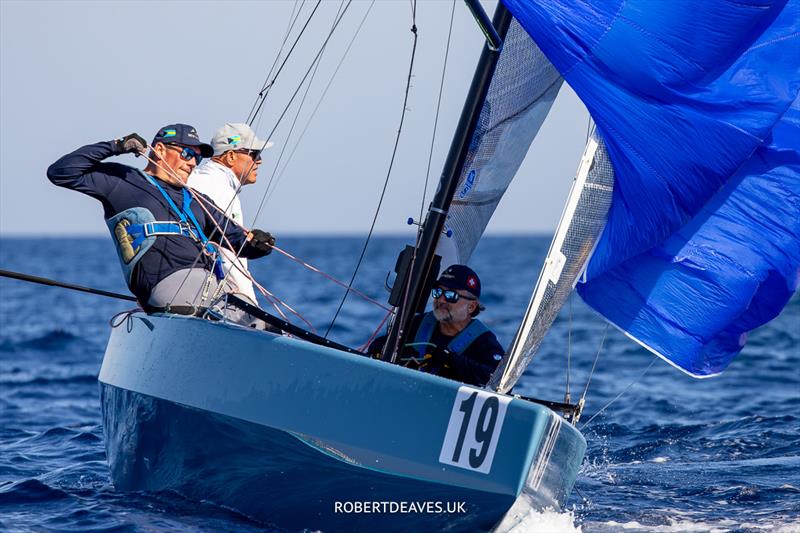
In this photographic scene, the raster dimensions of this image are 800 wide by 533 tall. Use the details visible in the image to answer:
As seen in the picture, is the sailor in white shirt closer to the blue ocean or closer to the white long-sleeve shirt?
the white long-sleeve shirt

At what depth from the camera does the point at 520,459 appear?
3674 mm

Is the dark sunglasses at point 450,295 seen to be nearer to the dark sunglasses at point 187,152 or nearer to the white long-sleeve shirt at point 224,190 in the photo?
the white long-sleeve shirt at point 224,190

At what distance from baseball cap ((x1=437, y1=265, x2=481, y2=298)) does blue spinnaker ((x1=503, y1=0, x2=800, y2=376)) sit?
1.55 feet

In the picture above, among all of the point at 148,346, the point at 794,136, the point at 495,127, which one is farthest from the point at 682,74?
the point at 148,346

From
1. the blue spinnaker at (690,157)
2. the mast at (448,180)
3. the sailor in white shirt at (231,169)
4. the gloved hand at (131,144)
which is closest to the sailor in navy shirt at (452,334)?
the mast at (448,180)

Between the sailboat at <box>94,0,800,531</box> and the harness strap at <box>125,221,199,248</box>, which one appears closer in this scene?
the sailboat at <box>94,0,800,531</box>

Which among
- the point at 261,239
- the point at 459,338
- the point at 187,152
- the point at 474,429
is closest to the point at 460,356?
the point at 459,338

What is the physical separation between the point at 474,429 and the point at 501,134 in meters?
2.16

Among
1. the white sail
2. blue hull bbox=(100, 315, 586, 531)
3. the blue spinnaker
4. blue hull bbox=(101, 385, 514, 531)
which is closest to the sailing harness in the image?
blue hull bbox=(100, 315, 586, 531)

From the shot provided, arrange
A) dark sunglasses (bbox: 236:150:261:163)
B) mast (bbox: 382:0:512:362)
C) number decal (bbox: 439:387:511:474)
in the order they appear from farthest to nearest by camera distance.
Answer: dark sunglasses (bbox: 236:150:261:163) → mast (bbox: 382:0:512:362) → number decal (bbox: 439:387:511:474)

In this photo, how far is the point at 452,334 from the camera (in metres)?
4.79

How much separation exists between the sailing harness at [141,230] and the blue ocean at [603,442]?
0.92 meters

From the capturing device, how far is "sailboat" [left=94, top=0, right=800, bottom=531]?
3.74 m

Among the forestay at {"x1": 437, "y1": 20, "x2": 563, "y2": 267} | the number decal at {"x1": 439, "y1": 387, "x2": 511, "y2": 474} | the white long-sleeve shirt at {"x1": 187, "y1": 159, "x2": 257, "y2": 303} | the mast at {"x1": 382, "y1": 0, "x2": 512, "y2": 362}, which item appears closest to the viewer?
the number decal at {"x1": 439, "y1": 387, "x2": 511, "y2": 474}
